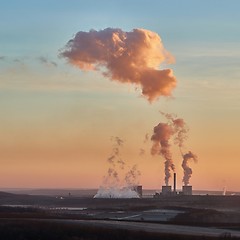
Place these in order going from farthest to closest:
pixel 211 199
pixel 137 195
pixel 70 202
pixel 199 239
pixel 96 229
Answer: pixel 137 195 → pixel 70 202 → pixel 211 199 → pixel 96 229 → pixel 199 239

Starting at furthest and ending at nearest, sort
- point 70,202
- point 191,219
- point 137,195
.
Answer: point 137,195, point 70,202, point 191,219

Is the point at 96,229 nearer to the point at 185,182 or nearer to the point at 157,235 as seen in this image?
the point at 157,235

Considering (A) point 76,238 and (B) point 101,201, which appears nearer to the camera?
(A) point 76,238

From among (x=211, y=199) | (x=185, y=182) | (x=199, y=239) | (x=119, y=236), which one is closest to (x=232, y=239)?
(x=199, y=239)

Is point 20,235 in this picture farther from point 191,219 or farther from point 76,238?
point 191,219

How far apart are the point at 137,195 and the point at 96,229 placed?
128m

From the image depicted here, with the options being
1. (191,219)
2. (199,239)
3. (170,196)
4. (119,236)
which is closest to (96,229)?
(119,236)

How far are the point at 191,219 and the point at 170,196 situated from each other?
7519cm

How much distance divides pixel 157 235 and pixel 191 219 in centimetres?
3218

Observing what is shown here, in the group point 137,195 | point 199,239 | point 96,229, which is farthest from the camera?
point 137,195

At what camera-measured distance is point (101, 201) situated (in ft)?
530

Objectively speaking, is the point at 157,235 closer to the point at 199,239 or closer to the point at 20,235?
the point at 199,239

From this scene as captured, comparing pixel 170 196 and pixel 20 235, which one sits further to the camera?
pixel 170 196

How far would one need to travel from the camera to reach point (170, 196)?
159875mm
